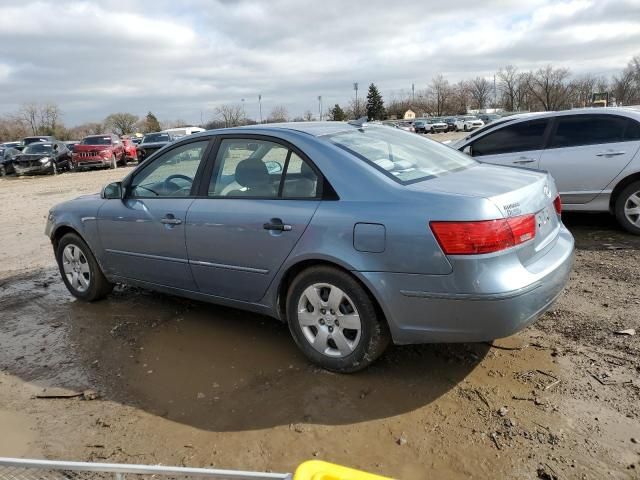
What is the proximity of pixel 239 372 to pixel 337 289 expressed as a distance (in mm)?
957

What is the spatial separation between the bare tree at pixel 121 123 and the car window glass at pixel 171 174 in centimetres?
9891

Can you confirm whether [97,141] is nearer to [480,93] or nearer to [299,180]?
[299,180]

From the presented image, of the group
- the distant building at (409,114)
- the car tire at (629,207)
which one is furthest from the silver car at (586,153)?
the distant building at (409,114)

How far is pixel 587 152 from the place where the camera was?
6496mm

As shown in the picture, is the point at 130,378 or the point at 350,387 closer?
the point at 350,387

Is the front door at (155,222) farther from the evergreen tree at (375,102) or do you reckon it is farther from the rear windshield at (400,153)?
the evergreen tree at (375,102)

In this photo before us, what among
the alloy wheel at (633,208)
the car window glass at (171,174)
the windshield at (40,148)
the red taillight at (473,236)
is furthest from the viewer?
the windshield at (40,148)

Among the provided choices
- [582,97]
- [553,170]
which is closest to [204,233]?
[553,170]

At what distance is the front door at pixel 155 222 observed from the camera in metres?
4.20

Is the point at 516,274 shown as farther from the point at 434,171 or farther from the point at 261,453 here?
the point at 261,453

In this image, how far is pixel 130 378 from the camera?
12.2ft

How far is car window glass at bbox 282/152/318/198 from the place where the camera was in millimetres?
3504

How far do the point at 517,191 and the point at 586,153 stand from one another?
3973 millimetres

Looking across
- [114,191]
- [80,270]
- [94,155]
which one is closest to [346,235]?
[114,191]
